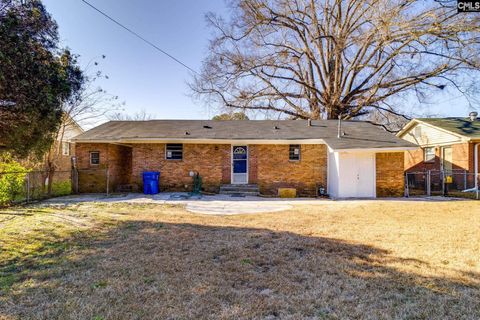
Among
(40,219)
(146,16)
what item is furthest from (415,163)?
(40,219)

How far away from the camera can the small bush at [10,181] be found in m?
8.97

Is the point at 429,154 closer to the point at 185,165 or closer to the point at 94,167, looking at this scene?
the point at 185,165

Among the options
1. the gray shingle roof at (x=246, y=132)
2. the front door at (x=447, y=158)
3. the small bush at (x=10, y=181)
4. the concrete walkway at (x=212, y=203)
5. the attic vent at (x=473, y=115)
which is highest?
the attic vent at (x=473, y=115)

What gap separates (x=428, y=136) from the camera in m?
16.5

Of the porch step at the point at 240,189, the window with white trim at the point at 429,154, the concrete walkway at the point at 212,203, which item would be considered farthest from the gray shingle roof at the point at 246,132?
the window with white trim at the point at 429,154

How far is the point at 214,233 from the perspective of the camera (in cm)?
586

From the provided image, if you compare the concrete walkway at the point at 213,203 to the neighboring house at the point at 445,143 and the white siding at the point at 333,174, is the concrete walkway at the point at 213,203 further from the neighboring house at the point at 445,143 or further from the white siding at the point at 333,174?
the neighboring house at the point at 445,143

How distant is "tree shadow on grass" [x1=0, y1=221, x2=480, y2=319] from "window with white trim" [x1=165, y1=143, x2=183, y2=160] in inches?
334

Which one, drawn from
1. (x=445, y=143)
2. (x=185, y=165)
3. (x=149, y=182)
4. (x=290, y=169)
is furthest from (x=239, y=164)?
(x=445, y=143)

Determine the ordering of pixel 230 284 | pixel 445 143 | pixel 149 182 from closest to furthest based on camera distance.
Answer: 1. pixel 230 284
2. pixel 149 182
3. pixel 445 143

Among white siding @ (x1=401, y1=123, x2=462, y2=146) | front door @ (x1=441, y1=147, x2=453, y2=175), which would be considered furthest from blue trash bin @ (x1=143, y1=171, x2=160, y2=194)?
front door @ (x1=441, y1=147, x2=453, y2=175)

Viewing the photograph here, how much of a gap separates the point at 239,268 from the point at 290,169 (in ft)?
31.0

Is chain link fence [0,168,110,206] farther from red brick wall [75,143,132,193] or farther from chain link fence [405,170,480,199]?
chain link fence [405,170,480,199]

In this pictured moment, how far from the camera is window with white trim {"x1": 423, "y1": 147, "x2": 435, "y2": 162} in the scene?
16.3 m
